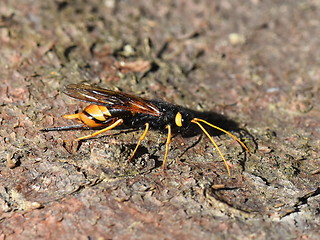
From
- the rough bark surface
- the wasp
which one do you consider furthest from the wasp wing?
the rough bark surface

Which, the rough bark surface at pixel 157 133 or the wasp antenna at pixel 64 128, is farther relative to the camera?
the wasp antenna at pixel 64 128

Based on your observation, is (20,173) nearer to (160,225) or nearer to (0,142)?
(0,142)

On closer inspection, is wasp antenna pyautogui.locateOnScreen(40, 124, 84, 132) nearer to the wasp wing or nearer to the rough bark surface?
the rough bark surface

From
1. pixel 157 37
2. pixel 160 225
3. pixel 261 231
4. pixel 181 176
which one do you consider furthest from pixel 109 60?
pixel 261 231

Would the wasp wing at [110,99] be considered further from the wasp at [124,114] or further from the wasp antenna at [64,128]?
the wasp antenna at [64,128]

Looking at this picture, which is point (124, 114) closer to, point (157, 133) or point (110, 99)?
point (110, 99)

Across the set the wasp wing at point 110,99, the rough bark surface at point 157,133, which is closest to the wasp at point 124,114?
the wasp wing at point 110,99
